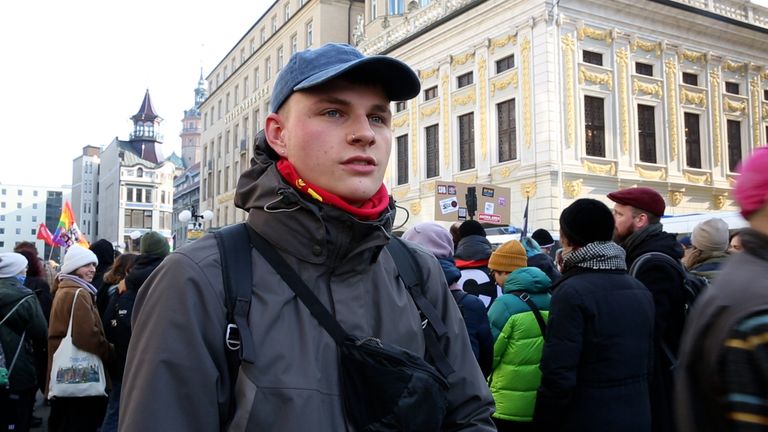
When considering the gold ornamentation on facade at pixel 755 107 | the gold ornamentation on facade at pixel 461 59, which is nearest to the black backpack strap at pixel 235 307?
the gold ornamentation on facade at pixel 461 59

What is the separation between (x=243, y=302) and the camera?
1492mm

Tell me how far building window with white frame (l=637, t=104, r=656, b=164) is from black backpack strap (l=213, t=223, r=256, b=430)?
75.4 ft

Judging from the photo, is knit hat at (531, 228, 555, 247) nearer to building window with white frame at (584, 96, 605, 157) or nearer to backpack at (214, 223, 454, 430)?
backpack at (214, 223, 454, 430)

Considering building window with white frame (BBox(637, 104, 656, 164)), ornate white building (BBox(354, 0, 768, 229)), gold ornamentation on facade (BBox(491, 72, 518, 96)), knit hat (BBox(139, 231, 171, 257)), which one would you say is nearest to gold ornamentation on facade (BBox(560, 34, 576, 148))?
ornate white building (BBox(354, 0, 768, 229))

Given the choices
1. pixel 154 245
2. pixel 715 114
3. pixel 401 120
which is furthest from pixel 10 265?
pixel 715 114

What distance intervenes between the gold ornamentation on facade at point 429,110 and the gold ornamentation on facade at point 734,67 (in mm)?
11426

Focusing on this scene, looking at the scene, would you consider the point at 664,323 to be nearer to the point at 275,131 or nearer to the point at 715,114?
the point at 275,131

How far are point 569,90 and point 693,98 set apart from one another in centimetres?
582

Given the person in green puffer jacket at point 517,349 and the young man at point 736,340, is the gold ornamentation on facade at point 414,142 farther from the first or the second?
the young man at point 736,340

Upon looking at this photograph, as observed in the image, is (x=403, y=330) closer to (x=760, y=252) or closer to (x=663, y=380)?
(x=760, y=252)

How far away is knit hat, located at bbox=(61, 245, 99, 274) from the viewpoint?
5.56 meters

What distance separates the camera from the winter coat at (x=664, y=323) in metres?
3.98

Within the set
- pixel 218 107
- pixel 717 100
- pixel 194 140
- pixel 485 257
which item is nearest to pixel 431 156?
pixel 717 100

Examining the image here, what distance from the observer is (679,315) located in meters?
4.10
